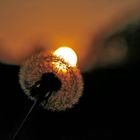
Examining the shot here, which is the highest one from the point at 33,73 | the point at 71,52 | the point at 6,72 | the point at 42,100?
the point at 6,72

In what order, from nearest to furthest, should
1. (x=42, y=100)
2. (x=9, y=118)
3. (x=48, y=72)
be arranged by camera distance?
(x=42, y=100) < (x=48, y=72) < (x=9, y=118)

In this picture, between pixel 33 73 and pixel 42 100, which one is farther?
pixel 33 73

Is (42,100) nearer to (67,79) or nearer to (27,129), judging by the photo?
(67,79)

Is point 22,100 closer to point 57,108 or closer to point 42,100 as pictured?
point 57,108

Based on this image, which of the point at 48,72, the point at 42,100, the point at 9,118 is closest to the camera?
the point at 42,100

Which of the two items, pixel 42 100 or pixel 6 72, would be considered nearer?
pixel 42 100

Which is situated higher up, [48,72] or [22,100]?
[22,100]

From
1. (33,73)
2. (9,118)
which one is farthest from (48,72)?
(9,118)

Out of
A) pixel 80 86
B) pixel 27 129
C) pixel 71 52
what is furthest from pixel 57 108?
pixel 27 129

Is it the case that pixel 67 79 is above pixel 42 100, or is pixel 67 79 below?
above
